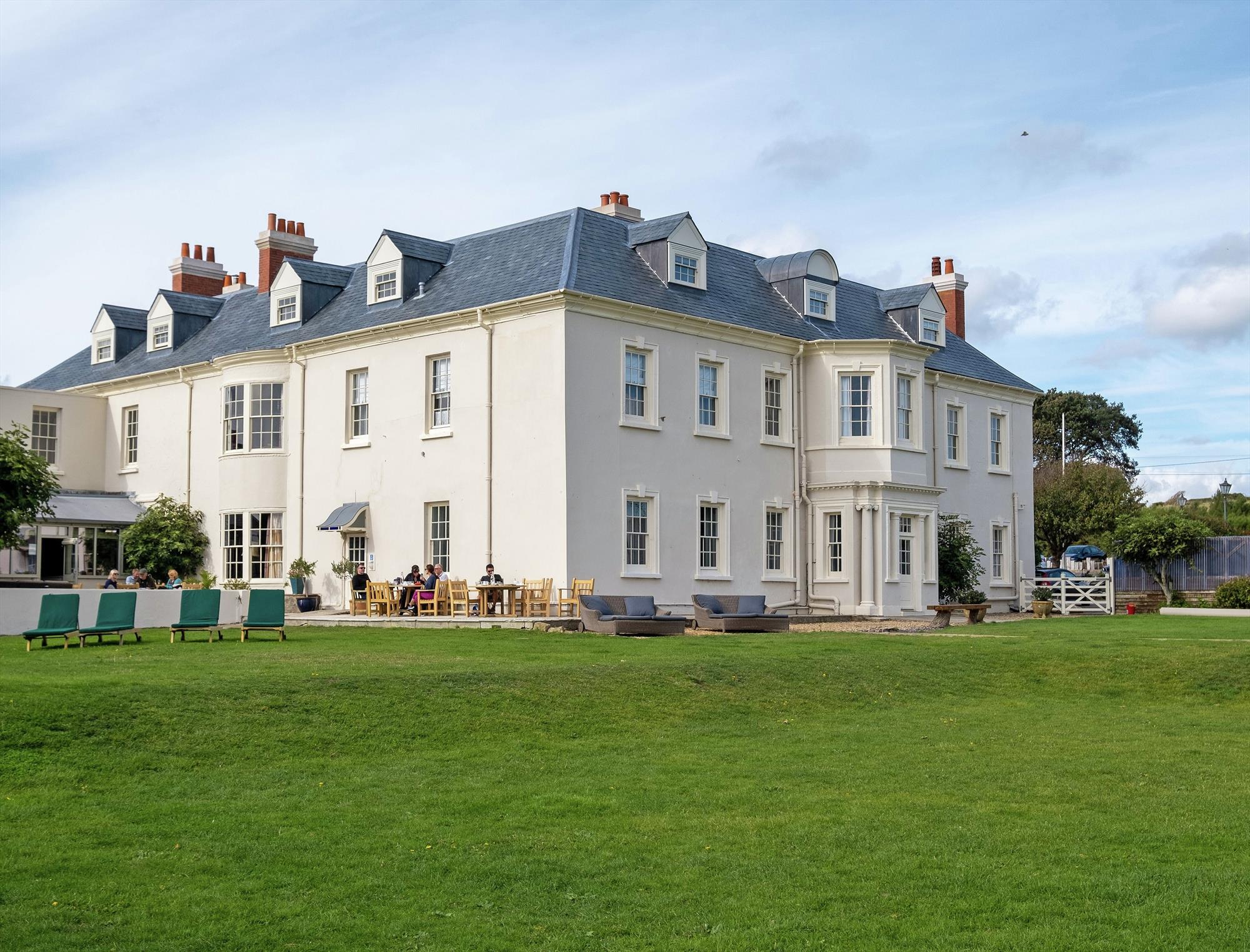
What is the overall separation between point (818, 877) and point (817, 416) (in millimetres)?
26601

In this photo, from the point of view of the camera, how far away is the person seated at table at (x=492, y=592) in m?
29.1

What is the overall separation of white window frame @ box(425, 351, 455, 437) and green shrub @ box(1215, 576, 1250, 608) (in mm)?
22879

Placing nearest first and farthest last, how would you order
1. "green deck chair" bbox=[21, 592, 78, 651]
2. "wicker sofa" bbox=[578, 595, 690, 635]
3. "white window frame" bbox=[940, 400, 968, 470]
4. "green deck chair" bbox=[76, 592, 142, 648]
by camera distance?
"green deck chair" bbox=[21, 592, 78, 651], "green deck chair" bbox=[76, 592, 142, 648], "wicker sofa" bbox=[578, 595, 690, 635], "white window frame" bbox=[940, 400, 968, 470]

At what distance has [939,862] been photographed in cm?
957

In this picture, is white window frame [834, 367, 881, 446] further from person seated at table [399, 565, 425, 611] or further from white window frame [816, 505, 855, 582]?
person seated at table [399, 565, 425, 611]

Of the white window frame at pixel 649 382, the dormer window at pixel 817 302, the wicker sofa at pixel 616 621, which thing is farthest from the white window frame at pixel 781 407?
the wicker sofa at pixel 616 621

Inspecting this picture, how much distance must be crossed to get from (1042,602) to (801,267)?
467 inches

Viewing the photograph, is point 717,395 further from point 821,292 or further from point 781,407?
point 821,292

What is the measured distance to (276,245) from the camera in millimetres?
40812

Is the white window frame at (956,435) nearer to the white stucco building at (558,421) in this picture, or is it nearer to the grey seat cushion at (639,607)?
the white stucco building at (558,421)

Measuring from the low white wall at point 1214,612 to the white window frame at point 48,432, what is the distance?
32398 mm

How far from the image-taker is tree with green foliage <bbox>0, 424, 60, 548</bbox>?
28.2 meters

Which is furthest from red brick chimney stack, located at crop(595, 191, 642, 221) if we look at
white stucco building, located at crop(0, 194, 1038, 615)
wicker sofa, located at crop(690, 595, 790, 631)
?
wicker sofa, located at crop(690, 595, 790, 631)

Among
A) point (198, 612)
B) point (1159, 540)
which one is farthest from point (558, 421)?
point (1159, 540)
